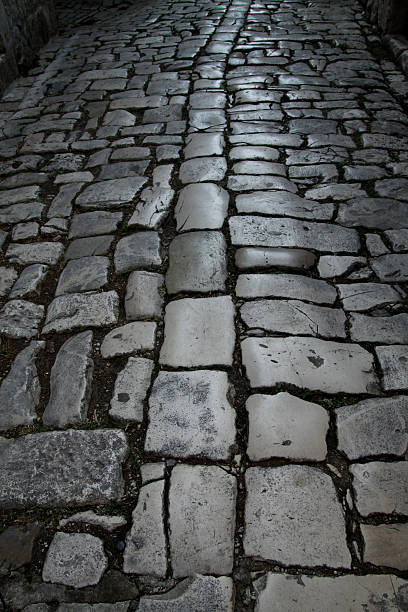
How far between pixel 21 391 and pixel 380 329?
5.32 feet

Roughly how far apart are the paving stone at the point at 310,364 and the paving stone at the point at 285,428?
0.32 ft

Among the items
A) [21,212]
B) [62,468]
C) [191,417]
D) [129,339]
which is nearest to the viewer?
[62,468]

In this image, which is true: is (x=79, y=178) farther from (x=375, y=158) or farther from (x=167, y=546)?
(x=167, y=546)

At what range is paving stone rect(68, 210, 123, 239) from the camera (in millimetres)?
3049

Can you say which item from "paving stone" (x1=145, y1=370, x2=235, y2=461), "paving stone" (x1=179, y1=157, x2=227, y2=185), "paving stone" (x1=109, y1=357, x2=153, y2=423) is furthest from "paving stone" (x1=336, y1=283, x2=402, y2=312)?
"paving stone" (x1=179, y1=157, x2=227, y2=185)

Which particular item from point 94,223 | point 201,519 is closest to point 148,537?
point 201,519

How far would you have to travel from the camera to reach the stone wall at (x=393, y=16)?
224 inches

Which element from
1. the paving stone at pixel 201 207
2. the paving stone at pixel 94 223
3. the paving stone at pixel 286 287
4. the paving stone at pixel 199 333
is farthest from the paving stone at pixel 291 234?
the paving stone at pixel 94 223

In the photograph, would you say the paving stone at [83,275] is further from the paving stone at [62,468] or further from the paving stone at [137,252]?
the paving stone at [62,468]

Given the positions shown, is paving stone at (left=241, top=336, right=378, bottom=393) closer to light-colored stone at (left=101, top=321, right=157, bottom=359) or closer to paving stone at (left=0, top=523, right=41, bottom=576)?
light-colored stone at (left=101, top=321, right=157, bottom=359)

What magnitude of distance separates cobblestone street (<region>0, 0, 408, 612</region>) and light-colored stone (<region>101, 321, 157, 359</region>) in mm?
11

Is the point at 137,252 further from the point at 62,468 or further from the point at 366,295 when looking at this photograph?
the point at 62,468

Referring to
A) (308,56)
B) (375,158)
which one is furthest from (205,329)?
(308,56)

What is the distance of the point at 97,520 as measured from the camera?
1.62 meters
